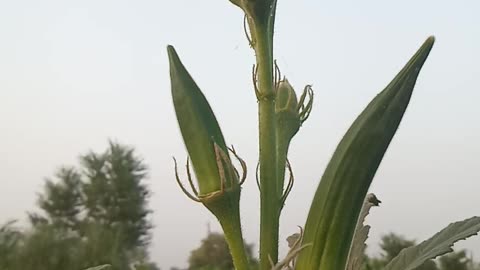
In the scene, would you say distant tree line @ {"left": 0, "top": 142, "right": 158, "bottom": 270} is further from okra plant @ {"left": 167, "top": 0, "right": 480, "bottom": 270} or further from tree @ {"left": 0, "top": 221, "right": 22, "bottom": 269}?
okra plant @ {"left": 167, "top": 0, "right": 480, "bottom": 270}

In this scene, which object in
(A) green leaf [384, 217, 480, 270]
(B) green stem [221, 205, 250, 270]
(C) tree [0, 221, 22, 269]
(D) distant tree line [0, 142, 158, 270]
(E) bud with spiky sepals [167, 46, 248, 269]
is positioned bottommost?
(A) green leaf [384, 217, 480, 270]

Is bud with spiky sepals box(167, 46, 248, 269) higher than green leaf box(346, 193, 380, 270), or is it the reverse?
bud with spiky sepals box(167, 46, 248, 269)

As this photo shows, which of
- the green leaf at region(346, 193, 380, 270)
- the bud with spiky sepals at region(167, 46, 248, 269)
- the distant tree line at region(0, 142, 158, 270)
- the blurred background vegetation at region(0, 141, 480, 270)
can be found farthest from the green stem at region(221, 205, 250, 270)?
the distant tree line at region(0, 142, 158, 270)

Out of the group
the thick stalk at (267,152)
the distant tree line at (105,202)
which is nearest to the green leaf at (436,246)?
the thick stalk at (267,152)

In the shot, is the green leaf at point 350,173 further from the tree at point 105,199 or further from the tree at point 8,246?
the tree at point 105,199

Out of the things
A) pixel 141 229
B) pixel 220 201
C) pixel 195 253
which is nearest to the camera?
pixel 220 201

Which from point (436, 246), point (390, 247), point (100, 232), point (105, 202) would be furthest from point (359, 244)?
point (105, 202)

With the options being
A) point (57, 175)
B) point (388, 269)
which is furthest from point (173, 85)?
point (57, 175)

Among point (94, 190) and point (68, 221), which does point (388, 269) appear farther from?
point (94, 190)
